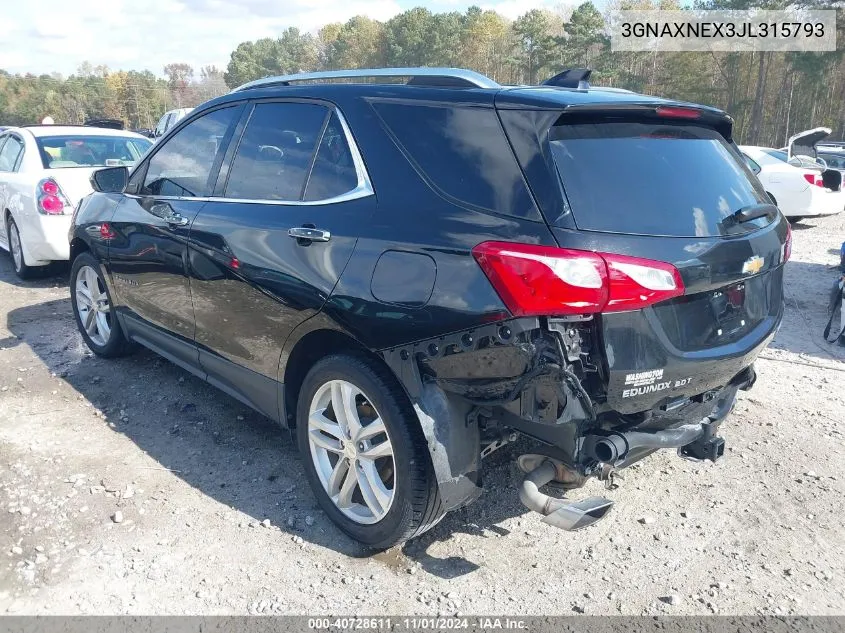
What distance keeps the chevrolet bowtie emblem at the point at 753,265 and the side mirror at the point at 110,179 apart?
12.7ft

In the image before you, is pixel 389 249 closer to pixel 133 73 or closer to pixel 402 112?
pixel 402 112

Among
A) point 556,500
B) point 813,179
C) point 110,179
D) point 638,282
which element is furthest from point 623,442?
point 813,179

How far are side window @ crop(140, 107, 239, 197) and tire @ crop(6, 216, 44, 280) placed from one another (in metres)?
4.08

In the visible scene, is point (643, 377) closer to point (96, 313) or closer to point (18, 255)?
point (96, 313)

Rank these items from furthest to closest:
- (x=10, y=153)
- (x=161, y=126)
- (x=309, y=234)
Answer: (x=161, y=126) → (x=10, y=153) → (x=309, y=234)

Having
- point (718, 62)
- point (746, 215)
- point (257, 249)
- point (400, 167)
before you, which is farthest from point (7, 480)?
point (718, 62)

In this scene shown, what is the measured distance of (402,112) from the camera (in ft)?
8.71

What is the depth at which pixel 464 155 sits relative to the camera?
2.42 meters

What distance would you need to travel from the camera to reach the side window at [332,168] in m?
2.79

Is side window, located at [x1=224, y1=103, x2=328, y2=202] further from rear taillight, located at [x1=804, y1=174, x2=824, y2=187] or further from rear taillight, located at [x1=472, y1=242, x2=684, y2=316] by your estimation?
rear taillight, located at [x1=804, y1=174, x2=824, y2=187]

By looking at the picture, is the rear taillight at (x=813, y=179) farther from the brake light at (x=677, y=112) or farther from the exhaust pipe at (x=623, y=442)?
the exhaust pipe at (x=623, y=442)

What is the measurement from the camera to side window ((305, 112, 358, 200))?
2.79 m

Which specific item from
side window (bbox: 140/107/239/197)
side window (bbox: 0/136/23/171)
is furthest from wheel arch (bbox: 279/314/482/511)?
side window (bbox: 0/136/23/171)

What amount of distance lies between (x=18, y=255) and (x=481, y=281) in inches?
280
